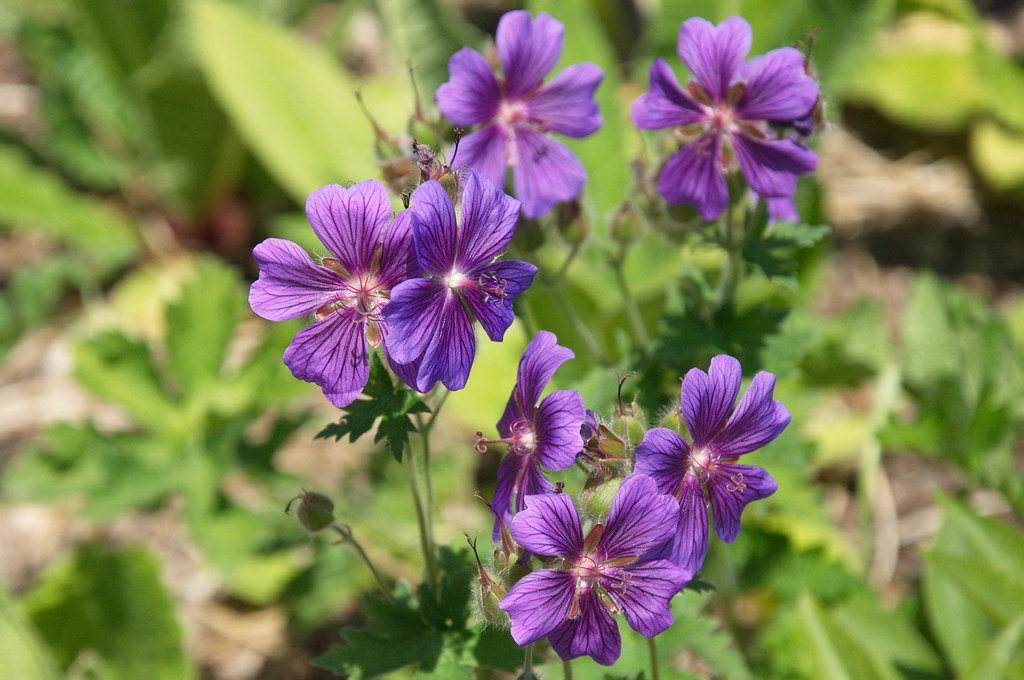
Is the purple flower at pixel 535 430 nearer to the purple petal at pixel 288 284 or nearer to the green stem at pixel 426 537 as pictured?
the green stem at pixel 426 537

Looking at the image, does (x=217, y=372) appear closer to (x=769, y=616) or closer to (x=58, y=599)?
(x=58, y=599)

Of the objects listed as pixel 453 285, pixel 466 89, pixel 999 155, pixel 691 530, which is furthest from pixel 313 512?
pixel 999 155

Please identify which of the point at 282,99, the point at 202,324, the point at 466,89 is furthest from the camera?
the point at 282,99

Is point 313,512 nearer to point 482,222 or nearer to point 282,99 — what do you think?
point 482,222

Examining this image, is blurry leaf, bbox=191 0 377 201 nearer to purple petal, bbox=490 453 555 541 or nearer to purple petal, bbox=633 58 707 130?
purple petal, bbox=633 58 707 130

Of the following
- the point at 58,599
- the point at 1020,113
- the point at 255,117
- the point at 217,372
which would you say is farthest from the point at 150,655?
the point at 1020,113

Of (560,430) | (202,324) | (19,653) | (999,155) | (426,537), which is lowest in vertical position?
(999,155)

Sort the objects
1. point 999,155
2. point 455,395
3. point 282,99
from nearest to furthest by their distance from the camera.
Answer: point 455,395 < point 282,99 < point 999,155

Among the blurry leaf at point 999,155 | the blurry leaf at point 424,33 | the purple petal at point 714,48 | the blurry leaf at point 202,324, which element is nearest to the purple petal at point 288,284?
the purple petal at point 714,48
